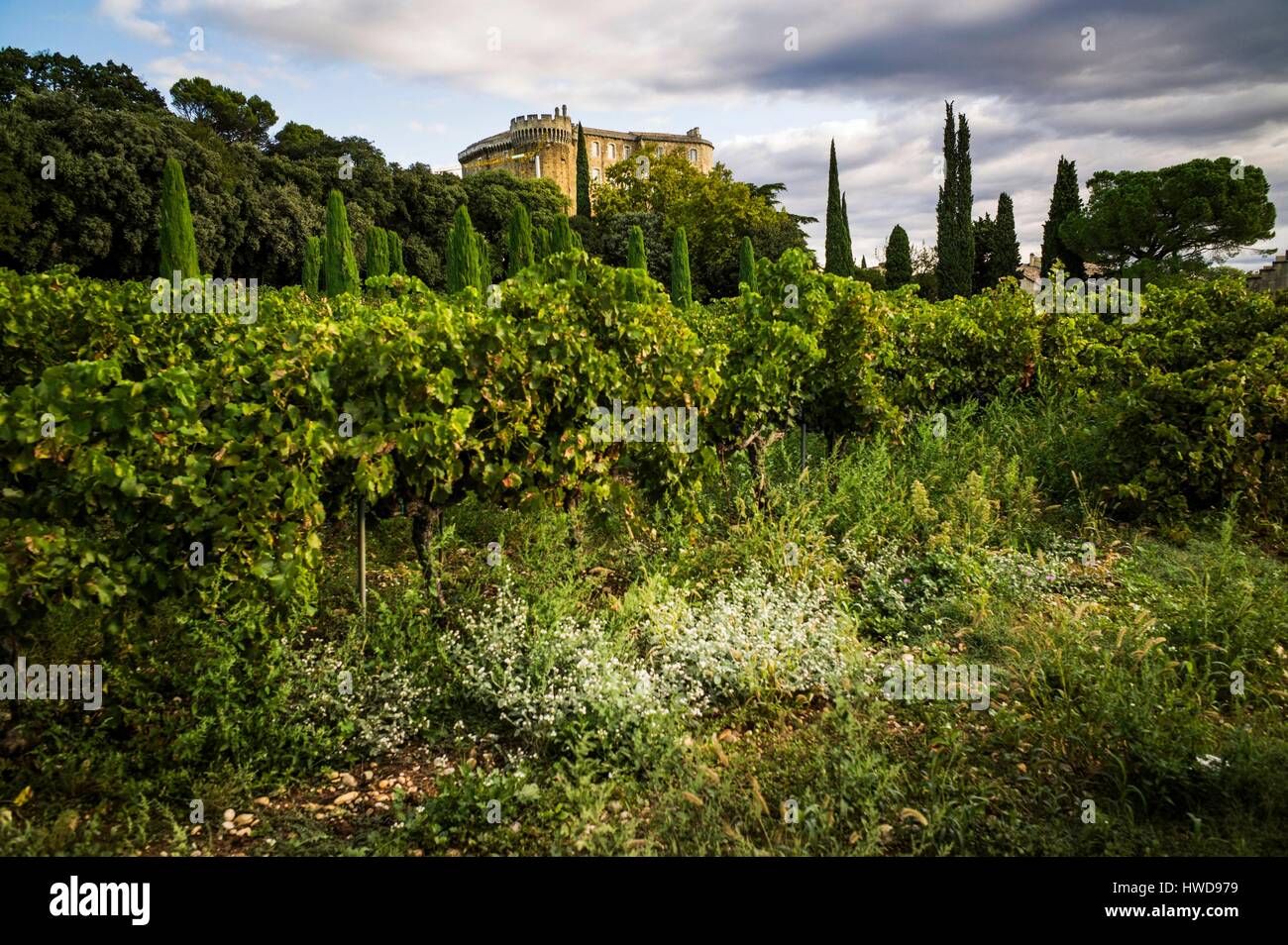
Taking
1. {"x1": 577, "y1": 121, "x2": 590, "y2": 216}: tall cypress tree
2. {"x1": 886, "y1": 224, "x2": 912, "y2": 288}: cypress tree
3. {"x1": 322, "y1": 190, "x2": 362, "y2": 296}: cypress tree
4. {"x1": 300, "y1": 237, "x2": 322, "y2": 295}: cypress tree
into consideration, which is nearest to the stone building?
{"x1": 886, "y1": 224, "x2": 912, "y2": 288}: cypress tree

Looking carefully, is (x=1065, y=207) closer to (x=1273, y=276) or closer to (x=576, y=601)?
(x=1273, y=276)

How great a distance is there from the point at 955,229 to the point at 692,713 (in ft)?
126

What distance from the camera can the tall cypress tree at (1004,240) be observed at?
41406 millimetres

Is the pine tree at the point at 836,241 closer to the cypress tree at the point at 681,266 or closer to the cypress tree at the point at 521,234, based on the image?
the cypress tree at the point at 681,266

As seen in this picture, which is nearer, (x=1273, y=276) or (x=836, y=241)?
(x=1273, y=276)

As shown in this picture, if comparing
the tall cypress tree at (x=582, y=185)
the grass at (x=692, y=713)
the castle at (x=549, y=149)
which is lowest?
the grass at (x=692, y=713)

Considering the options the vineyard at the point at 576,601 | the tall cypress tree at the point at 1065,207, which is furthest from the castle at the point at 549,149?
the vineyard at the point at 576,601

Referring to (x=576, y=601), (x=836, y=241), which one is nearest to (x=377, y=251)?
(x=836, y=241)

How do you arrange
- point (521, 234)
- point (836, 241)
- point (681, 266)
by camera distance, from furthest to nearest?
point (836, 241) → point (681, 266) → point (521, 234)

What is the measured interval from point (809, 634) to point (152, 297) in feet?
18.6

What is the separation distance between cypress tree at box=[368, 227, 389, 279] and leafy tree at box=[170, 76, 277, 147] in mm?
19192

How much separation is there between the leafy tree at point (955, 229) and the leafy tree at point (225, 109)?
3725cm

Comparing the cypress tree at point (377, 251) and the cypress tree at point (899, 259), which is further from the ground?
the cypress tree at point (899, 259)

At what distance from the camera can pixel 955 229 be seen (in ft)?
122
